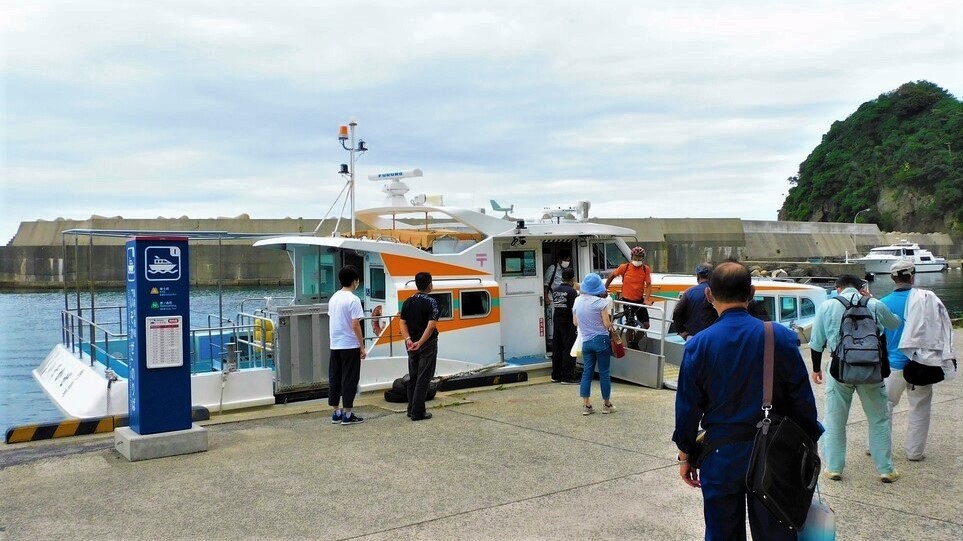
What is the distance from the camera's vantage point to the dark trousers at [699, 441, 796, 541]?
326cm

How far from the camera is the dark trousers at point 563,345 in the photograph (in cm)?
1102

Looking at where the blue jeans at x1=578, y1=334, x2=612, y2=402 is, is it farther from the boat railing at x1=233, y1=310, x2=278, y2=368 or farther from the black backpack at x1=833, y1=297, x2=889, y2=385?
the boat railing at x1=233, y1=310, x2=278, y2=368

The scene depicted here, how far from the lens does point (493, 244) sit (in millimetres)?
11836

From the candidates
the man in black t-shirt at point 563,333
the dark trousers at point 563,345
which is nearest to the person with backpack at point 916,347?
the man in black t-shirt at point 563,333

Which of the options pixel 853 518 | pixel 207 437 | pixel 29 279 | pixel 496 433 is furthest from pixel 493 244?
pixel 29 279

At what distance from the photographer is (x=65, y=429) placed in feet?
25.8

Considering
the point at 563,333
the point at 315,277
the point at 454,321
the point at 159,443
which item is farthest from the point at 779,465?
the point at 315,277

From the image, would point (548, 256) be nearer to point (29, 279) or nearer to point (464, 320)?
point (464, 320)

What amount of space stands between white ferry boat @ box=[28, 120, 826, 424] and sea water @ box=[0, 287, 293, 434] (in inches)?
28.7

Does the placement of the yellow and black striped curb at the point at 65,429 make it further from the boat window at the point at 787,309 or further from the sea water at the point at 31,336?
the boat window at the point at 787,309

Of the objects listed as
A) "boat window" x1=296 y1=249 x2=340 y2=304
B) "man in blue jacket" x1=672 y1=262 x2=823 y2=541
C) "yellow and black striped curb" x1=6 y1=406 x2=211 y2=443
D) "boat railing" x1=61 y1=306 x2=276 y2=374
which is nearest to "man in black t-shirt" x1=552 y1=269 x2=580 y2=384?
"boat window" x1=296 y1=249 x2=340 y2=304

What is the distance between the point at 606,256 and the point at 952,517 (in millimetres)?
8336

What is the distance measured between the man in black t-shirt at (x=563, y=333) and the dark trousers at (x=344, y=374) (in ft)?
11.8

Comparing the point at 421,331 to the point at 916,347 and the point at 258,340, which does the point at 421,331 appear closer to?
the point at 258,340
